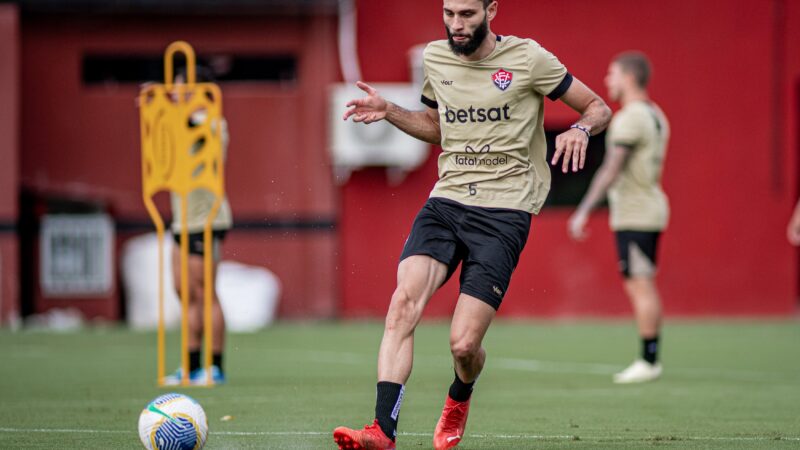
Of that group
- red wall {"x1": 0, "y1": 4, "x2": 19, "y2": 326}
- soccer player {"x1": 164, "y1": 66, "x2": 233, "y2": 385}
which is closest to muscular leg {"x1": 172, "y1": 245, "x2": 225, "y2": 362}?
soccer player {"x1": 164, "y1": 66, "x2": 233, "y2": 385}

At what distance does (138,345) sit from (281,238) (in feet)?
16.4

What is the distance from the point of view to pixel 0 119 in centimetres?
1872

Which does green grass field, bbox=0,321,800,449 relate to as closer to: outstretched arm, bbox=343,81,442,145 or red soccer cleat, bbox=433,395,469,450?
red soccer cleat, bbox=433,395,469,450

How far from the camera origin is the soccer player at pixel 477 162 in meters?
6.52

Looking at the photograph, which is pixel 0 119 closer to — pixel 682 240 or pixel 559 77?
pixel 682 240

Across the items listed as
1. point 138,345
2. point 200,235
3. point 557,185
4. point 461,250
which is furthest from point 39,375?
point 557,185

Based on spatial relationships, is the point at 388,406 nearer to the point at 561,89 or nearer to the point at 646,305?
the point at 561,89

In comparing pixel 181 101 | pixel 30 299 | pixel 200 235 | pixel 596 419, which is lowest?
pixel 30 299

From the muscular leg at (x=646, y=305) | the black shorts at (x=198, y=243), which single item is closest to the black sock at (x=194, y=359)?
the black shorts at (x=198, y=243)

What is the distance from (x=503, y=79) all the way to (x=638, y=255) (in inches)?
193

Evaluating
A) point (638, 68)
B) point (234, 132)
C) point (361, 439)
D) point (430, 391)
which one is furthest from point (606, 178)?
point (234, 132)

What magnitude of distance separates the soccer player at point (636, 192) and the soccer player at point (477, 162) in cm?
447

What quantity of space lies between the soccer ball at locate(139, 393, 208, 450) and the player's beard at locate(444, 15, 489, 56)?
208cm

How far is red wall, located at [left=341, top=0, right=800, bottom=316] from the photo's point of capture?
19781mm
